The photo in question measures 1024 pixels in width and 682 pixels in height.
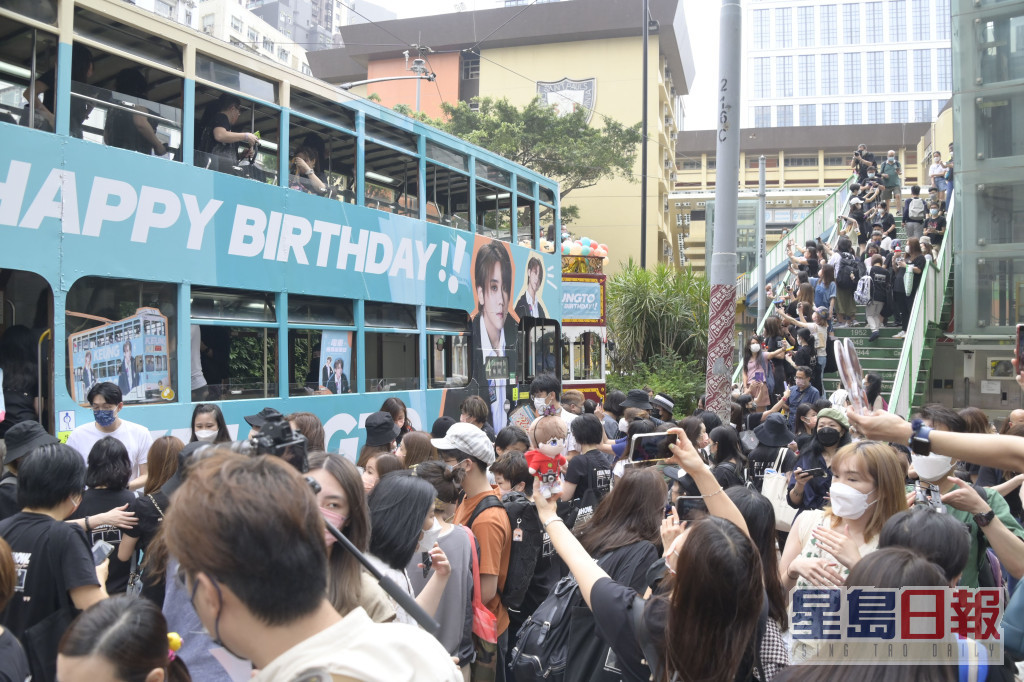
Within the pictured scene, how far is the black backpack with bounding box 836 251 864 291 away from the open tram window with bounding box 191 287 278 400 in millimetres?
8819

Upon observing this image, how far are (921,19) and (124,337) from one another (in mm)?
69558

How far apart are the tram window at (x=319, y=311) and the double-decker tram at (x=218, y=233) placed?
2cm

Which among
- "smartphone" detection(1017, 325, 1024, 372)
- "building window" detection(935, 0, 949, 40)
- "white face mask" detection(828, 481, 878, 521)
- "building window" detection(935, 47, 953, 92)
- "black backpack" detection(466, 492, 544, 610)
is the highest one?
"building window" detection(935, 0, 949, 40)

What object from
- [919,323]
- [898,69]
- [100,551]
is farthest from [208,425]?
[898,69]

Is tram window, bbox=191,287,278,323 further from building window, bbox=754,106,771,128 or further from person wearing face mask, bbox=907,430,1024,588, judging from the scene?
building window, bbox=754,106,771,128

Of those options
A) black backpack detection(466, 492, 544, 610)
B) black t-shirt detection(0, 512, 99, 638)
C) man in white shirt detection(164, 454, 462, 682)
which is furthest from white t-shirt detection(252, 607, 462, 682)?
black backpack detection(466, 492, 544, 610)

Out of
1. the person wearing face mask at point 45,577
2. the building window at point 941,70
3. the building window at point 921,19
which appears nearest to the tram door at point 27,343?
the person wearing face mask at point 45,577

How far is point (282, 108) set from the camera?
27.0ft

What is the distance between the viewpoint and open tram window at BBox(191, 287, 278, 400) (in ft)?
24.1

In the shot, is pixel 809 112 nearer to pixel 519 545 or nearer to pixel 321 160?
pixel 321 160

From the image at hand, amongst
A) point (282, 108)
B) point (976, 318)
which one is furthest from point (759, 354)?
point (282, 108)

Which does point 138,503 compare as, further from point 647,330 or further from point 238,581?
point 647,330

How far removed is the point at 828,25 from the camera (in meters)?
62.1

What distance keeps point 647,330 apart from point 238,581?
23427mm
